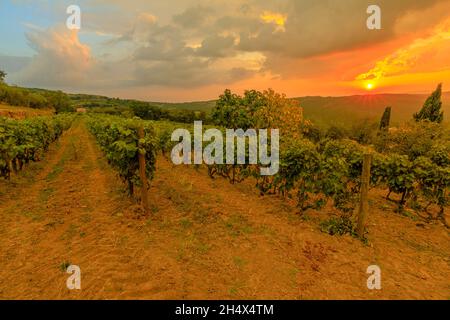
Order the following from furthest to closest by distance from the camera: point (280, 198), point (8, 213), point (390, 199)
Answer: point (390, 199)
point (280, 198)
point (8, 213)

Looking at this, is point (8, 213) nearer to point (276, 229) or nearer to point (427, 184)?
point (276, 229)

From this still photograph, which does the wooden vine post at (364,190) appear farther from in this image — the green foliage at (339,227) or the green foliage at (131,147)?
the green foliage at (131,147)

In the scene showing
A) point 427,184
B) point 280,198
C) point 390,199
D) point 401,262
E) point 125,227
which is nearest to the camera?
point 401,262

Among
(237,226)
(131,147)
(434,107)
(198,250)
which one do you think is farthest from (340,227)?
(434,107)

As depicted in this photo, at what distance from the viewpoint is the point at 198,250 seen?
6445 millimetres

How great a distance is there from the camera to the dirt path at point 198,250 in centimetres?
507

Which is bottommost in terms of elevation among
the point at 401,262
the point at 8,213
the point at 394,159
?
the point at 401,262

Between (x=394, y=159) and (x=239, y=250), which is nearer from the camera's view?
(x=239, y=250)

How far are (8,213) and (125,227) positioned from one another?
4544mm

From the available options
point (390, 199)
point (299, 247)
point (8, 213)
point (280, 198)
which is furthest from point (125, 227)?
point (390, 199)

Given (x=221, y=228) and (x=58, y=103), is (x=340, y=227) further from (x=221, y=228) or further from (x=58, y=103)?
(x=58, y=103)

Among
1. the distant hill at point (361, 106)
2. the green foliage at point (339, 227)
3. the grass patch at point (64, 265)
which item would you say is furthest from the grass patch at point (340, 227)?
the distant hill at point (361, 106)

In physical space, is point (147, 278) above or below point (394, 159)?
below
